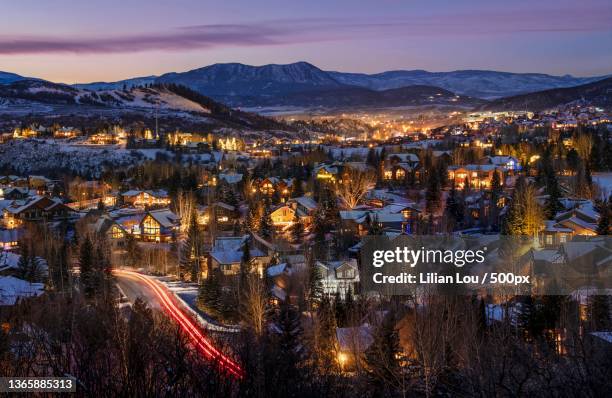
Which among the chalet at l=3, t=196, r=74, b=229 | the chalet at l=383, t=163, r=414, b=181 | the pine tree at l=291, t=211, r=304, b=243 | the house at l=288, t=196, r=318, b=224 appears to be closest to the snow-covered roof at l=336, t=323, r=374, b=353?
the pine tree at l=291, t=211, r=304, b=243

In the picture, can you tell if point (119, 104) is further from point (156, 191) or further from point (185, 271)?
point (185, 271)

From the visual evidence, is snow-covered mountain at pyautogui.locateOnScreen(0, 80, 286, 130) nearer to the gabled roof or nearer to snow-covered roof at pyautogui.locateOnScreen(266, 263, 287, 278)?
the gabled roof

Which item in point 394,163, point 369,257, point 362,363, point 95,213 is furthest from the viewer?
point 394,163

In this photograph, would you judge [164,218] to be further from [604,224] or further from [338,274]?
[604,224]

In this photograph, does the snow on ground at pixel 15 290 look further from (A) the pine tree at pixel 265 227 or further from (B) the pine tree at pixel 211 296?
(A) the pine tree at pixel 265 227

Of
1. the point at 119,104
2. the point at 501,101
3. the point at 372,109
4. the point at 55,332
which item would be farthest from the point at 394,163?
the point at 372,109

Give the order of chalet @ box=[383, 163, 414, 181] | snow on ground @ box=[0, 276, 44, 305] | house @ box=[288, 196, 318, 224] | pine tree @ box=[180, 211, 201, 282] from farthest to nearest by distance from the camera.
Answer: chalet @ box=[383, 163, 414, 181]
house @ box=[288, 196, 318, 224]
pine tree @ box=[180, 211, 201, 282]
snow on ground @ box=[0, 276, 44, 305]
